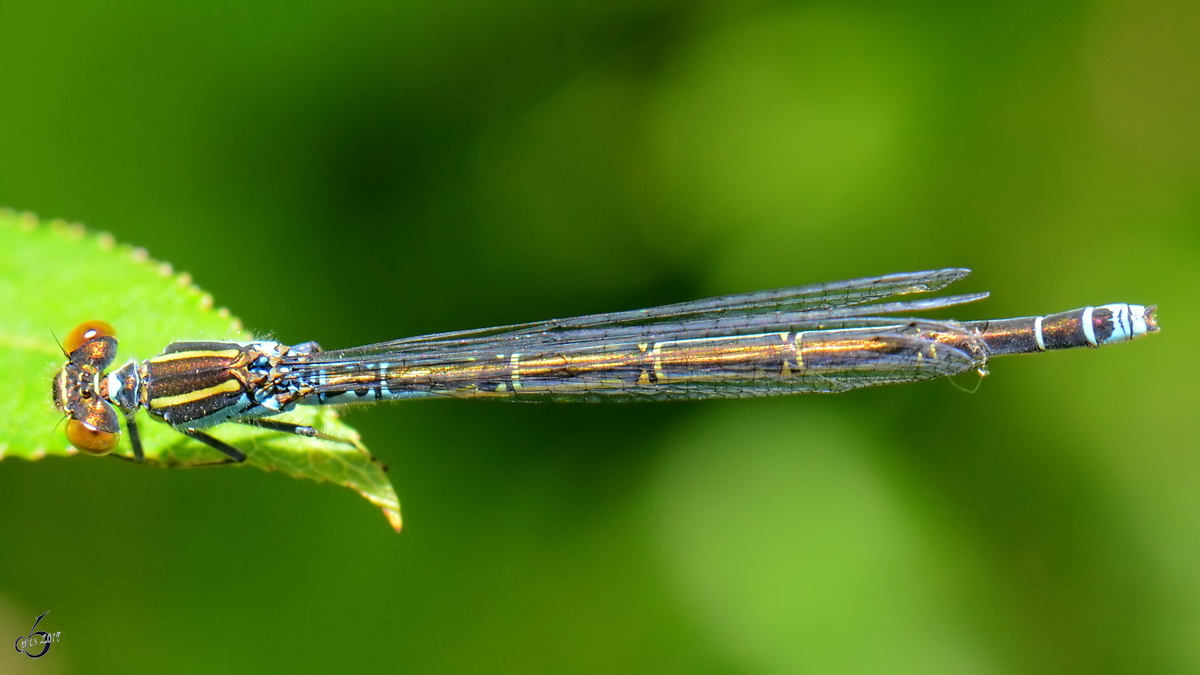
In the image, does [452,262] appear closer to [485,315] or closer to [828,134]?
[485,315]

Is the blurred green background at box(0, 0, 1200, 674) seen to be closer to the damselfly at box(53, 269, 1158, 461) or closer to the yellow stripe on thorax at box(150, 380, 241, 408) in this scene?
the damselfly at box(53, 269, 1158, 461)

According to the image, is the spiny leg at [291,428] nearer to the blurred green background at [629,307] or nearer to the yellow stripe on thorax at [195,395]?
the yellow stripe on thorax at [195,395]

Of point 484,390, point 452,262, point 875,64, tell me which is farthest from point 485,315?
point 875,64

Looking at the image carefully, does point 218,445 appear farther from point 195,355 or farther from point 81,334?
point 81,334

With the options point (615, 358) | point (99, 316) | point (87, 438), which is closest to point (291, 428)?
point (87, 438)

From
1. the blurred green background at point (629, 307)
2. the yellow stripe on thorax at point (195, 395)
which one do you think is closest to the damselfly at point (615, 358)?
the yellow stripe on thorax at point (195, 395)

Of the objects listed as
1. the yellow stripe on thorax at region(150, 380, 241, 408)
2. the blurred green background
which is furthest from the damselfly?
the blurred green background

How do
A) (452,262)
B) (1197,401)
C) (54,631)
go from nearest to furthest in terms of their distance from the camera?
(54,631), (1197,401), (452,262)
